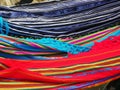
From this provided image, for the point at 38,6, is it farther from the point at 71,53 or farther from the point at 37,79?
the point at 37,79

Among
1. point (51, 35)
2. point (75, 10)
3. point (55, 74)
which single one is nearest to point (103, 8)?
point (75, 10)

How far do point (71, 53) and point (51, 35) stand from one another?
0.25 metres

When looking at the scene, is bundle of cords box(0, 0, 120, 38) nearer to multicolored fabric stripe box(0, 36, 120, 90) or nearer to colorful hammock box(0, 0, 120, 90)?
colorful hammock box(0, 0, 120, 90)

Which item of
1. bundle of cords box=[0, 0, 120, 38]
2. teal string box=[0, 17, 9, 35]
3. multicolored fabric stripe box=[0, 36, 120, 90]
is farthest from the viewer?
bundle of cords box=[0, 0, 120, 38]

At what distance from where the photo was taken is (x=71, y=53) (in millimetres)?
2957

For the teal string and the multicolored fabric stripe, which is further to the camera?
the teal string

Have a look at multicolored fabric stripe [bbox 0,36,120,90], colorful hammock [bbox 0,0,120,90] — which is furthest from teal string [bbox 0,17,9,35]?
multicolored fabric stripe [bbox 0,36,120,90]

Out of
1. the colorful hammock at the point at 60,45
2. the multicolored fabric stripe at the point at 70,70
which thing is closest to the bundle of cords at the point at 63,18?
the colorful hammock at the point at 60,45

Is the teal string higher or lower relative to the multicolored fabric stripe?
higher

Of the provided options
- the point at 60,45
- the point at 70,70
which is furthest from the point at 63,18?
the point at 70,70

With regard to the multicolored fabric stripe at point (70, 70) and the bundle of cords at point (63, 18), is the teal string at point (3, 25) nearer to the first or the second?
the bundle of cords at point (63, 18)

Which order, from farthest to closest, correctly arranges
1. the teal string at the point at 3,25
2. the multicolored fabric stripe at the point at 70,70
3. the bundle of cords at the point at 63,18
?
the bundle of cords at the point at 63,18 < the teal string at the point at 3,25 < the multicolored fabric stripe at the point at 70,70

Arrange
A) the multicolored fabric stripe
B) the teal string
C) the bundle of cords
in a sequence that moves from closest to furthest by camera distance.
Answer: the multicolored fabric stripe, the teal string, the bundle of cords

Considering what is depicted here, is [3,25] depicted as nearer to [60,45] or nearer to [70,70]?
[60,45]
